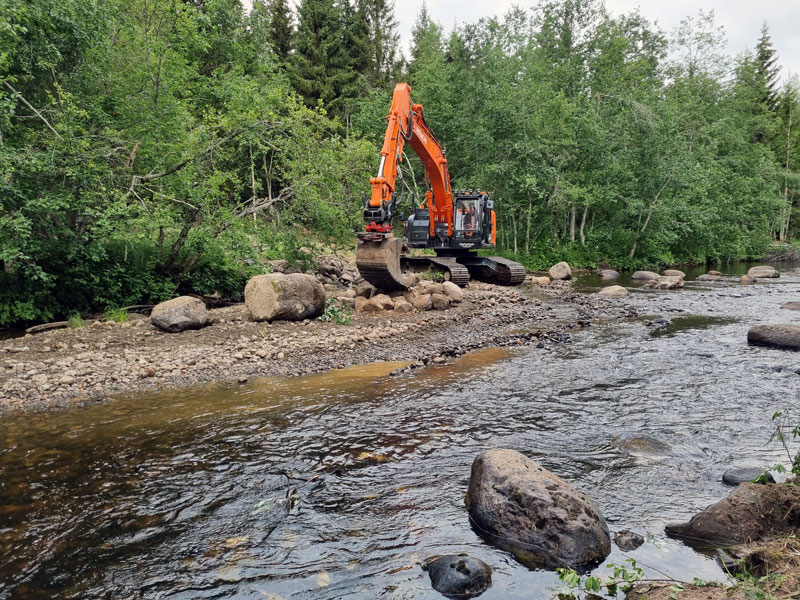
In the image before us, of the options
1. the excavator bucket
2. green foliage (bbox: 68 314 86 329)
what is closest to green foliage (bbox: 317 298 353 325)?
the excavator bucket

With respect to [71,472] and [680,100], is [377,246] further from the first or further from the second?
[680,100]

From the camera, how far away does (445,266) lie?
59.4ft

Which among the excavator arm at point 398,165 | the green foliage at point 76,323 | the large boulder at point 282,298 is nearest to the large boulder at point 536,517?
the large boulder at point 282,298

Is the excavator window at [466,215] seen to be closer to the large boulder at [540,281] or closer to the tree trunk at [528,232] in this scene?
the large boulder at [540,281]

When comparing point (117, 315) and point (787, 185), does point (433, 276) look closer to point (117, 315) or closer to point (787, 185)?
point (117, 315)

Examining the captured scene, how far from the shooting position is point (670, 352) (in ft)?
31.8

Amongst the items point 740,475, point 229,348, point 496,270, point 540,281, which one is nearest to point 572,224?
point 540,281

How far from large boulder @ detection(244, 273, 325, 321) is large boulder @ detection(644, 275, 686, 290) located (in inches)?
551

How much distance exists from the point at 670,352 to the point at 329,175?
9.21 metres

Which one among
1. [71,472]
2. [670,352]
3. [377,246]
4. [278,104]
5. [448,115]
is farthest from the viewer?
[448,115]

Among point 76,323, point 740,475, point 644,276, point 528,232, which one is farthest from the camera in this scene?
point 528,232

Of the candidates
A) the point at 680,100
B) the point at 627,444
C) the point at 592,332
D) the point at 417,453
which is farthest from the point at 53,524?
the point at 680,100

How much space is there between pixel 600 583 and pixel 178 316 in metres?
9.58

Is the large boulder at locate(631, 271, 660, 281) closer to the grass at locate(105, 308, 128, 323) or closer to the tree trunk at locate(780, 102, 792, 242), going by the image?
the grass at locate(105, 308, 128, 323)
